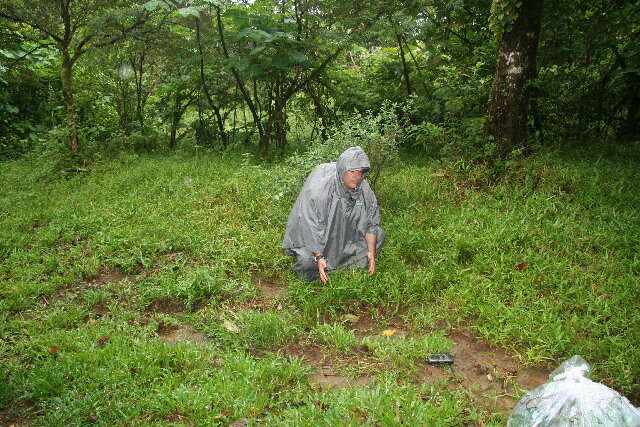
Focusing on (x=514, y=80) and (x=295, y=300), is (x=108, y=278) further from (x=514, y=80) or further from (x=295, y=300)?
(x=514, y=80)

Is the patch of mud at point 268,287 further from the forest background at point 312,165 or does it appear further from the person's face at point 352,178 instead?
the person's face at point 352,178

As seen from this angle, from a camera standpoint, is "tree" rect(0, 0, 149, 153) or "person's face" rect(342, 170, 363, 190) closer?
"person's face" rect(342, 170, 363, 190)

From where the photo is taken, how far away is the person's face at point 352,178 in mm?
3951

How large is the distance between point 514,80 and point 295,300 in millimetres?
4028

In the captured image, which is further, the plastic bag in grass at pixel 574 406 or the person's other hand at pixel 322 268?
the person's other hand at pixel 322 268

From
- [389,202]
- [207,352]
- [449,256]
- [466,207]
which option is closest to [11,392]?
[207,352]

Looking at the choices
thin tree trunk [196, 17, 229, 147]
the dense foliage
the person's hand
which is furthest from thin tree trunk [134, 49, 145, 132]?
the person's hand

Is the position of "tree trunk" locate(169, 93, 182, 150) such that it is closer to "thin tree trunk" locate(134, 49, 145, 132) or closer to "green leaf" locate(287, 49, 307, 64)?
"thin tree trunk" locate(134, 49, 145, 132)

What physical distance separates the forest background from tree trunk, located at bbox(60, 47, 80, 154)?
0.04m

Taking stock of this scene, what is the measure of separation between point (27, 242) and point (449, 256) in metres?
4.83

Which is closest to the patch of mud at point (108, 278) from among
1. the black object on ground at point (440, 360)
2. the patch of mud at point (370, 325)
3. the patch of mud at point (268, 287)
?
the patch of mud at point (268, 287)

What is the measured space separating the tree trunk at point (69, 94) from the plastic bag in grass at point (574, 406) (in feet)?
27.4

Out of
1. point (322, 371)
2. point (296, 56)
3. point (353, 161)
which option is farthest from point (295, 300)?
point (296, 56)

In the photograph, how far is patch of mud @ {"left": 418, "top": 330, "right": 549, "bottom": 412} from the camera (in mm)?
2984
